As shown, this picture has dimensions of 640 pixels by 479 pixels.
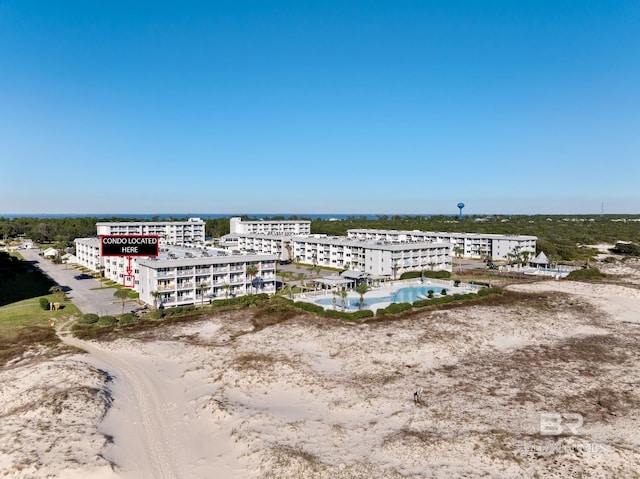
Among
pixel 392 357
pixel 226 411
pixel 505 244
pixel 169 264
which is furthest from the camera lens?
pixel 505 244

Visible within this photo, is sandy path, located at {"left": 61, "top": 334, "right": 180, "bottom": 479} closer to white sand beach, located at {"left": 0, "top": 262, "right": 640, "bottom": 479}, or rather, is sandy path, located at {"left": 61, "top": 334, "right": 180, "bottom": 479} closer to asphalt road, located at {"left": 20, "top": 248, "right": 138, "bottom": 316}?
white sand beach, located at {"left": 0, "top": 262, "right": 640, "bottom": 479}

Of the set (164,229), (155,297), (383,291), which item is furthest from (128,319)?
(164,229)

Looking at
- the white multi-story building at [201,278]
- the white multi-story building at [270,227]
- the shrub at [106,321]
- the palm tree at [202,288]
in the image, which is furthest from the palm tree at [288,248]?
the shrub at [106,321]

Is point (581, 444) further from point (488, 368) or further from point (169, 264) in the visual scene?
point (169, 264)

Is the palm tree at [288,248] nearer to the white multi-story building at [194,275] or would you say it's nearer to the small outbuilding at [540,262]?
the white multi-story building at [194,275]

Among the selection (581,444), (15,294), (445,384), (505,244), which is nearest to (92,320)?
(15,294)
